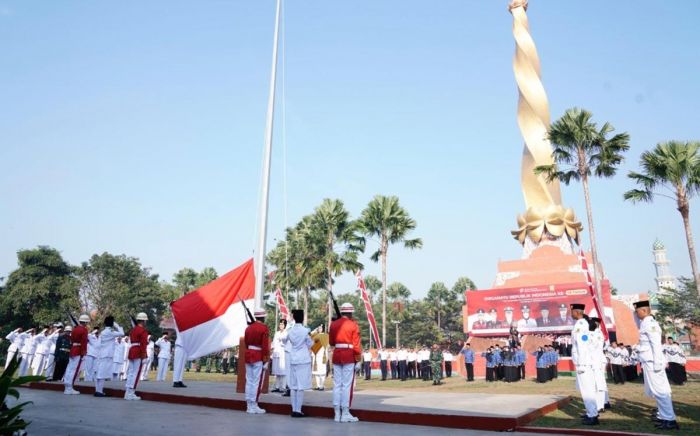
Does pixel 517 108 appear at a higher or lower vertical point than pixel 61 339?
higher

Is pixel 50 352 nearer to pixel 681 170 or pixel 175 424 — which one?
pixel 175 424

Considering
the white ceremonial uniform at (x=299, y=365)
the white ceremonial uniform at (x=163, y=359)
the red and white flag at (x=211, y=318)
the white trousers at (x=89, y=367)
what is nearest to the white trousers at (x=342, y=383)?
the white ceremonial uniform at (x=299, y=365)

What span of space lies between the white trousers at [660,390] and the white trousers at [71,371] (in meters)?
13.2

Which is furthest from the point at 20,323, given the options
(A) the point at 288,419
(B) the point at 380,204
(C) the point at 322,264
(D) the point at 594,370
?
(D) the point at 594,370

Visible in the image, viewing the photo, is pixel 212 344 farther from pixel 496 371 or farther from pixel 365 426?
pixel 496 371

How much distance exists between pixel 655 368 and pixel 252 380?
703 centimetres

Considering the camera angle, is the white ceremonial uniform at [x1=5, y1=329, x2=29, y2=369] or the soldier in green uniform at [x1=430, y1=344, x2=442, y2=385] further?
the soldier in green uniform at [x1=430, y1=344, x2=442, y2=385]

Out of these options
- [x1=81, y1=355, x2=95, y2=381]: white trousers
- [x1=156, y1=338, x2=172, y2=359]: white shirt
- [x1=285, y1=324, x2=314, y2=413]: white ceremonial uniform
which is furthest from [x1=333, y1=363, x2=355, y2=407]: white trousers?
[x1=156, y1=338, x2=172, y2=359]: white shirt

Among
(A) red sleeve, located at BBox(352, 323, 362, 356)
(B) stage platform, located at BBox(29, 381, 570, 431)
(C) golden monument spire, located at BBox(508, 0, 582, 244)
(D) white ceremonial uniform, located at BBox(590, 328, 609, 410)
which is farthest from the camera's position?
(C) golden monument spire, located at BBox(508, 0, 582, 244)

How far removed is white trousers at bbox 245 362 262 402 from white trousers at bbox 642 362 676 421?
6.77 meters

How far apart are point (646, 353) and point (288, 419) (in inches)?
242

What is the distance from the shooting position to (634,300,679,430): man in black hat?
7547mm

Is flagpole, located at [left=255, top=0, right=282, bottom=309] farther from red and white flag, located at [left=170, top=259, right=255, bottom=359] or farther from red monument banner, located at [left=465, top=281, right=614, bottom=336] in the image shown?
red monument banner, located at [left=465, top=281, right=614, bottom=336]

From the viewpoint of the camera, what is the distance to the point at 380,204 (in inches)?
1567
